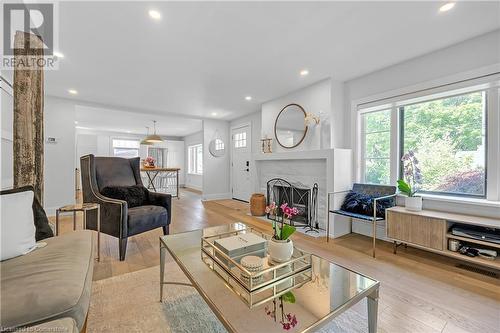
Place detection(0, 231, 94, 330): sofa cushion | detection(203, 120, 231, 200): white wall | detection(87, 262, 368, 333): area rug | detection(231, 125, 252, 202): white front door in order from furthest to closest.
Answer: detection(203, 120, 231, 200): white wall
detection(231, 125, 252, 202): white front door
detection(87, 262, 368, 333): area rug
detection(0, 231, 94, 330): sofa cushion

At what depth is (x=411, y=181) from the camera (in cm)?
278

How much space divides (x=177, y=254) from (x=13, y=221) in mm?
952

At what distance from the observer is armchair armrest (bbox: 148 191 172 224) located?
9.25 feet

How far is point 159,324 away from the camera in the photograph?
1359mm

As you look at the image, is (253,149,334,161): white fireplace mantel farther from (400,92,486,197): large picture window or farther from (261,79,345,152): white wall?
(400,92,486,197): large picture window

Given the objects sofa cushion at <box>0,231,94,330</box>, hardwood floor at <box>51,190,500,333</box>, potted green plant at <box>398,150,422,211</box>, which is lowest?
hardwood floor at <box>51,190,500,333</box>

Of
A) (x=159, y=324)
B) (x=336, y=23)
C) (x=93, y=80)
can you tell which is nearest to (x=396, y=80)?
(x=336, y=23)

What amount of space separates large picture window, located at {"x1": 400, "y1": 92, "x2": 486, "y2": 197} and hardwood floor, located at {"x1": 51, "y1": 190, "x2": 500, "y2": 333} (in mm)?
882

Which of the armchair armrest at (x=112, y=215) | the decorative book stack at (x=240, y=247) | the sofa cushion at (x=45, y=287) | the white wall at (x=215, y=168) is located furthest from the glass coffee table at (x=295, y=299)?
the white wall at (x=215, y=168)

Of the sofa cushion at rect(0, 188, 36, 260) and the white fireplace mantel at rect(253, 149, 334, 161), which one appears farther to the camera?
the white fireplace mantel at rect(253, 149, 334, 161)

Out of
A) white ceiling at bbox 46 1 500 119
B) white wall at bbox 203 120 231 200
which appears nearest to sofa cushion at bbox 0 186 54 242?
white ceiling at bbox 46 1 500 119

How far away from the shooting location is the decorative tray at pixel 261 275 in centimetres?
106

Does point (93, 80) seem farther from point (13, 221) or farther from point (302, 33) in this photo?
point (302, 33)

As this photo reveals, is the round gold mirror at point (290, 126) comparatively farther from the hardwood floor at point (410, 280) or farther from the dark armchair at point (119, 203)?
the dark armchair at point (119, 203)
